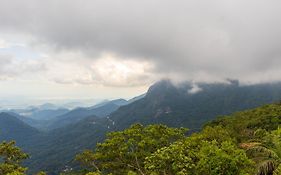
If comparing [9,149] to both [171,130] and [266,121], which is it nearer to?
[171,130]

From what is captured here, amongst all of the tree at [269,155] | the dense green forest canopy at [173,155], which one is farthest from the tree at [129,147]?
the tree at [269,155]

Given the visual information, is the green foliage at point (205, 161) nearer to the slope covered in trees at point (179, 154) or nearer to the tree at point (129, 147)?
the slope covered in trees at point (179, 154)

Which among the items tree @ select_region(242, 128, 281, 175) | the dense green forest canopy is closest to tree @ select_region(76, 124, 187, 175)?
the dense green forest canopy

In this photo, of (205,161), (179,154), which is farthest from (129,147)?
(205,161)

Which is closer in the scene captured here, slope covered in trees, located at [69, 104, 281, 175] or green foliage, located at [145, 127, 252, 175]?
green foliage, located at [145, 127, 252, 175]

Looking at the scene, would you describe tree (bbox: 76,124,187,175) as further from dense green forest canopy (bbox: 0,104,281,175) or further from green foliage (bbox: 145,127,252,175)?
green foliage (bbox: 145,127,252,175)

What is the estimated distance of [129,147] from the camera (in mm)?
45781

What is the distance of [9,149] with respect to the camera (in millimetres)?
38562

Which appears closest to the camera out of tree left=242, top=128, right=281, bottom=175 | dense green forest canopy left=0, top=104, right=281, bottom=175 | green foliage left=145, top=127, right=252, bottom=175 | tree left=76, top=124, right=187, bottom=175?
green foliage left=145, top=127, right=252, bottom=175

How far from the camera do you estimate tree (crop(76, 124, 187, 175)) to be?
4412 centimetres

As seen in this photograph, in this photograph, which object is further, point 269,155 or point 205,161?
point 269,155

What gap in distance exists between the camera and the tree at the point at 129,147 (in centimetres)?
4412

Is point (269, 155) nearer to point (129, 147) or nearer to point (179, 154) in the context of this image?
point (179, 154)

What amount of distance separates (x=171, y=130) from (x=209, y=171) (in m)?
19.9
